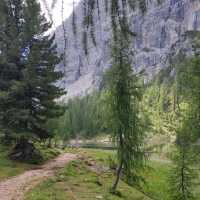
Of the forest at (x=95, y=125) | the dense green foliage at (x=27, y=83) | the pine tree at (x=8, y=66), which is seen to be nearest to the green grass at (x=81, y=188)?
the forest at (x=95, y=125)

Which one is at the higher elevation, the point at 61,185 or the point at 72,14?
the point at 72,14

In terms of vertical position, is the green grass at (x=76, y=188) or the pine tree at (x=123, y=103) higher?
the pine tree at (x=123, y=103)

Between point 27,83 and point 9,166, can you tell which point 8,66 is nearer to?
point 27,83

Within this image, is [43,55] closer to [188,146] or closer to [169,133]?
[188,146]

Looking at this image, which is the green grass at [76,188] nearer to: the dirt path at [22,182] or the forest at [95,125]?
the forest at [95,125]

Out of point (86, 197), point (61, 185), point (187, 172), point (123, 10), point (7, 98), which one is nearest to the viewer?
point (123, 10)

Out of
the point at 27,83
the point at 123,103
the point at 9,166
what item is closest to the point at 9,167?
the point at 9,166

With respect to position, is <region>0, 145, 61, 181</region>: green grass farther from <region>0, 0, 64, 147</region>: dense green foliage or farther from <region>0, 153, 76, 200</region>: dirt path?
<region>0, 0, 64, 147</region>: dense green foliage

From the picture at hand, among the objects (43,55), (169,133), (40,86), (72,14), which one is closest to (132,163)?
(40,86)

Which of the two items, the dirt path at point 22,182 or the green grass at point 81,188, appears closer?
the dirt path at point 22,182

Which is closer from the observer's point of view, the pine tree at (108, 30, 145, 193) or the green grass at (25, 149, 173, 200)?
the green grass at (25, 149, 173, 200)

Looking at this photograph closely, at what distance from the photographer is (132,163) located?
30.1 meters

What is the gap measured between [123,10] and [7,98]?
115 feet

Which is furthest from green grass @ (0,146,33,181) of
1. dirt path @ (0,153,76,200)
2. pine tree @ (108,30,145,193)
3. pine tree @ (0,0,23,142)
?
pine tree @ (108,30,145,193)
